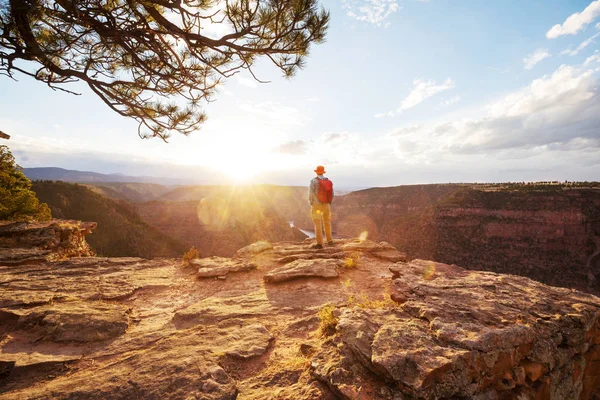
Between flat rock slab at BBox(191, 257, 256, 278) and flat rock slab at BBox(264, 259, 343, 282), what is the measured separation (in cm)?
120

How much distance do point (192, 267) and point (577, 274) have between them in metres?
54.0

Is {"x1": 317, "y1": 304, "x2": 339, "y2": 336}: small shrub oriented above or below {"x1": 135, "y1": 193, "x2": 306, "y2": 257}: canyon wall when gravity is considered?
above

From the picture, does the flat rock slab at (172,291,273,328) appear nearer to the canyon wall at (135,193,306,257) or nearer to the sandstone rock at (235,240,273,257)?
the sandstone rock at (235,240,273,257)

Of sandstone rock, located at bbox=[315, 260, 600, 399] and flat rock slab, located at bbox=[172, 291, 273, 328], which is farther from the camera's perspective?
flat rock slab, located at bbox=[172, 291, 273, 328]

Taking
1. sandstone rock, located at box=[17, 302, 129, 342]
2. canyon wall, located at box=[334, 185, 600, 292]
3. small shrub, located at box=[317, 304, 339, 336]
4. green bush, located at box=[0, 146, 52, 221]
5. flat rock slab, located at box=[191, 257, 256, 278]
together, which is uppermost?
green bush, located at box=[0, 146, 52, 221]

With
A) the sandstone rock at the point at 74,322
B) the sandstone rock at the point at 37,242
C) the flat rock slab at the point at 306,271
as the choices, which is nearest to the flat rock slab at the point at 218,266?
the flat rock slab at the point at 306,271

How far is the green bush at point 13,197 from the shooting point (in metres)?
10.8

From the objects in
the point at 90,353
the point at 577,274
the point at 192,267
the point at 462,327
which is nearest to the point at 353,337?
the point at 462,327

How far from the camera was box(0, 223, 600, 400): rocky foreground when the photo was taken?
106 inches

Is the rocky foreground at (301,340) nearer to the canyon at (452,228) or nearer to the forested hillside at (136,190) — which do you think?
the canyon at (452,228)

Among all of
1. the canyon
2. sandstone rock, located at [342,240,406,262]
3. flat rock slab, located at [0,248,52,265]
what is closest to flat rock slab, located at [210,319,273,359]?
sandstone rock, located at [342,240,406,262]

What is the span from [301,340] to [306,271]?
2.97 metres

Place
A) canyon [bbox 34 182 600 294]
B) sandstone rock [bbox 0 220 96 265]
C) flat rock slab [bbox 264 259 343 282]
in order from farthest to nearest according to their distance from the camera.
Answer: canyon [bbox 34 182 600 294] → sandstone rock [bbox 0 220 96 265] → flat rock slab [bbox 264 259 343 282]

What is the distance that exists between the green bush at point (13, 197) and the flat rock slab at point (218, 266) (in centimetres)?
892
